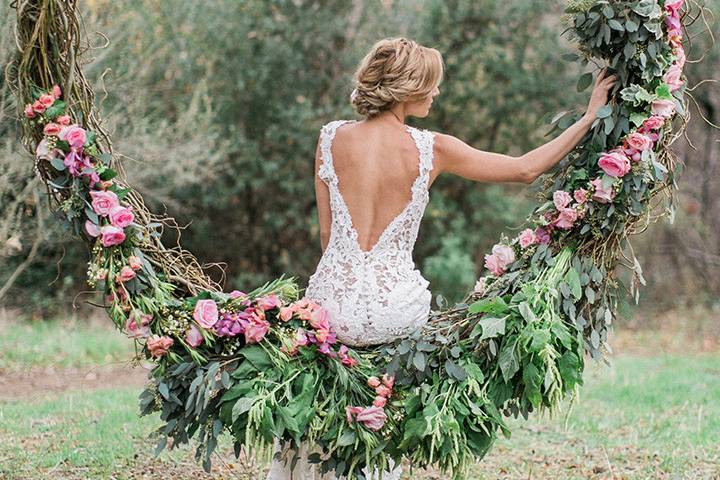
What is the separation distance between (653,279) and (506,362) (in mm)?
8868

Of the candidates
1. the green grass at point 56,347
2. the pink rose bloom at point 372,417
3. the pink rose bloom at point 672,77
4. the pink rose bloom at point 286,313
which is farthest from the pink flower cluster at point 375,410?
the green grass at point 56,347

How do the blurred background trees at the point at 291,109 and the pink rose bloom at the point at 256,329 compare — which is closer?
the pink rose bloom at the point at 256,329

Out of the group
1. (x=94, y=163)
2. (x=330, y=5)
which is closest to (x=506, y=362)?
(x=94, y=163)

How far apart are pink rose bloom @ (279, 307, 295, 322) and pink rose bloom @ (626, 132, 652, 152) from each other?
4.47ft

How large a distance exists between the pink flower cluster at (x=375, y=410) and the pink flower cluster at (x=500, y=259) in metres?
0.65

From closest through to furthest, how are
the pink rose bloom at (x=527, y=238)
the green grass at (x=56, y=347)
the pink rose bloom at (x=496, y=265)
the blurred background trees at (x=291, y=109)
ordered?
the pink rose bloom at (x=527, y=238) → the pink rose bloom at (x=496, y=265) → the green grass at (x=56, y=347) → the blurred background trees at (x=291, y=109)

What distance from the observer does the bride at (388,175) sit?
355cm

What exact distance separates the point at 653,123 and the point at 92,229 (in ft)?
6.66

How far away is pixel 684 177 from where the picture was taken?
11273 millimetres

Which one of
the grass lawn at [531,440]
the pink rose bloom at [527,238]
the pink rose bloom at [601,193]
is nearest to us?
the pink rose bloom at [601,193]

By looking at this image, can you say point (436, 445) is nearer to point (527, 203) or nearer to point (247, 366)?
point (247, 366)

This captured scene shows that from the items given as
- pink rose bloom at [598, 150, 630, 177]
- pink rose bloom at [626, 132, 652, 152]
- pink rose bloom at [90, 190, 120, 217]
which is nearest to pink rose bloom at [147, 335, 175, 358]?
pink rose bloom at [90, 190, 120, 217]

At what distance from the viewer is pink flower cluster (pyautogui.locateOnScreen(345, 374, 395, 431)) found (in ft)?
11.2

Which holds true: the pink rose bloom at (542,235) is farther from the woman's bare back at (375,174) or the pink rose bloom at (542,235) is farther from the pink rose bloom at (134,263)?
the pink rose bloom at (134,263)
